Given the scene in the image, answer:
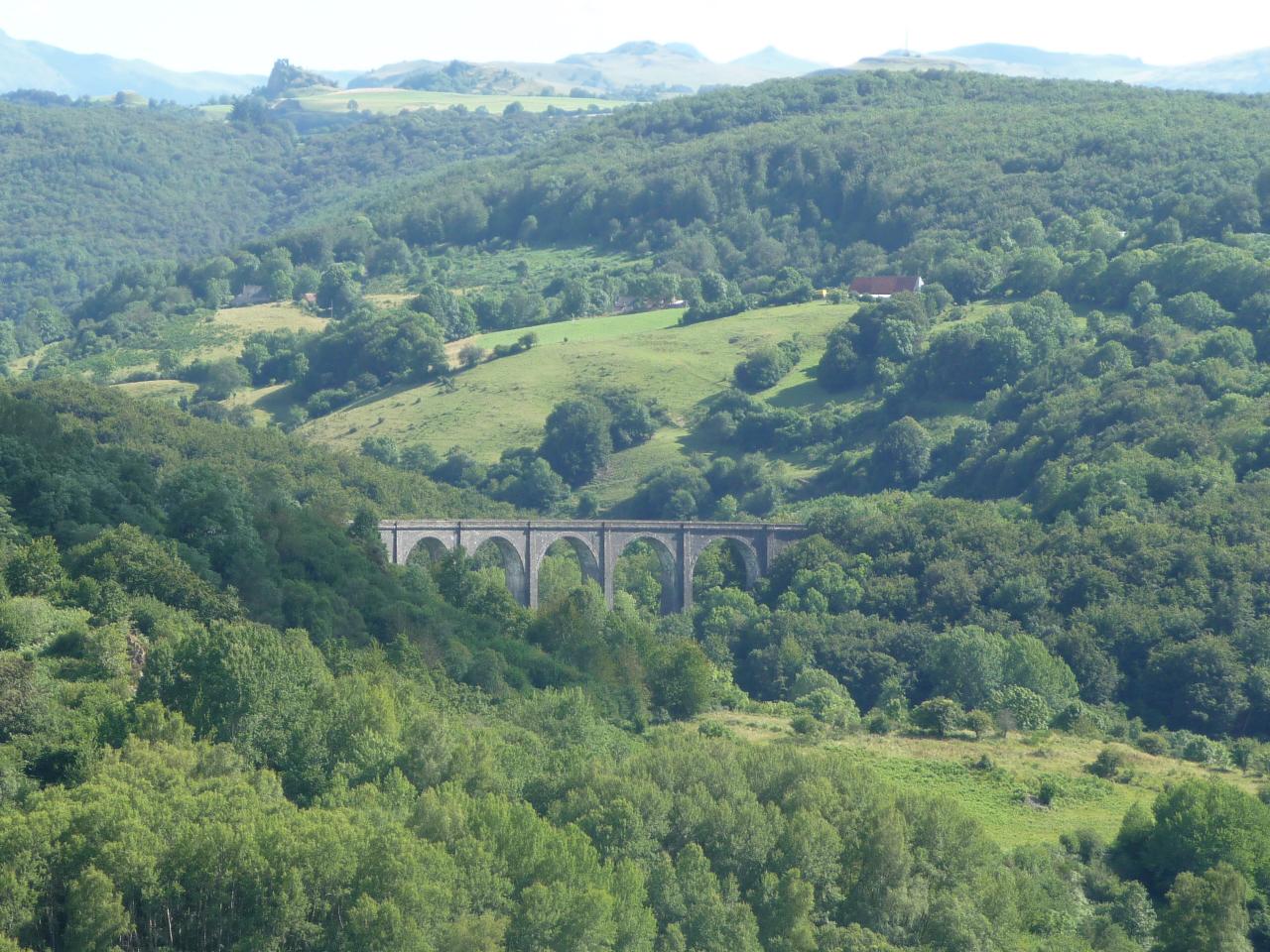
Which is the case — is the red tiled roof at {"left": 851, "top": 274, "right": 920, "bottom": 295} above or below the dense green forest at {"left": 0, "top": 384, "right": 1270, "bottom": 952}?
below

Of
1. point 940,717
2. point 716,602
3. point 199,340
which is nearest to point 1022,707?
point 940,717

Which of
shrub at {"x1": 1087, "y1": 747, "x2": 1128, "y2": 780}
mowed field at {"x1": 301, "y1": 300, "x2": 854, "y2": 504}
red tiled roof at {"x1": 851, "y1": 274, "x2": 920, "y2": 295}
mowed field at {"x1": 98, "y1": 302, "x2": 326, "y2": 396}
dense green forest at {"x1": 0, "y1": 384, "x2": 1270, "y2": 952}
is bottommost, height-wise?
mowed field at {"x1": 98, "y1": 302, "x2": 326, "y2": 396}

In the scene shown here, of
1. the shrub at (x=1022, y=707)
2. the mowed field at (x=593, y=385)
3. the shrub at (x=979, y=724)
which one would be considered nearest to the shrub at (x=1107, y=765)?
the shrub at (x=979, y=724)

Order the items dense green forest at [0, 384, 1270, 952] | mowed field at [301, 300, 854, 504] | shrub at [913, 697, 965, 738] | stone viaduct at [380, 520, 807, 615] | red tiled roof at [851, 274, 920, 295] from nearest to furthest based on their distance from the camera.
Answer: dense green forest at [0, 384, 1270, 952]
shrub at [913, 697, 965, 738]
stone viaduct at [380, 520, 807, 615]
mowed field at [301, 300, 854, 504]
red tiled roof at [851, 274, 920, 295]

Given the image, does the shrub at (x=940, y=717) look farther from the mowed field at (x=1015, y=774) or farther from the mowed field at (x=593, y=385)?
the mowed field at (x=593, y=385)

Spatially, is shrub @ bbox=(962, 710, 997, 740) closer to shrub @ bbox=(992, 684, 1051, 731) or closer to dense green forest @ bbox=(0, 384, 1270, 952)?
shrub @ bbox=(992, 684, 1051, 731)

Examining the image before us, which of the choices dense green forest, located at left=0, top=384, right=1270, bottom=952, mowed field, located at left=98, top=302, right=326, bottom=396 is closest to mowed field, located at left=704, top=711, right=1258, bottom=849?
dense green forest, located at left=0, top=384, right=1270, bottom=952

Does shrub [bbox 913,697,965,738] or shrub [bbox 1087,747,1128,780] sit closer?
shrub [bbox 1087,747,1128,780]

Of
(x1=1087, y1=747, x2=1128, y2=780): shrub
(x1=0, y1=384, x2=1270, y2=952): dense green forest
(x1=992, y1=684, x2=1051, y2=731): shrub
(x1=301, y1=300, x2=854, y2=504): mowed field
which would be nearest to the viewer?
(x1=0, y1=384, x2=1270, y2=952): dense green forest
